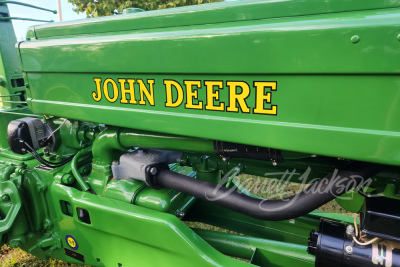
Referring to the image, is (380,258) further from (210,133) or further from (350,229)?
(210,133)

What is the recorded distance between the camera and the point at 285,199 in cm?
137

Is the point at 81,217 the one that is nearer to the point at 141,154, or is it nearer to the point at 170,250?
the point at 141,154

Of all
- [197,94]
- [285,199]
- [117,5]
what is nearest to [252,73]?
[197,94]

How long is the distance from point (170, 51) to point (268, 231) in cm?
139

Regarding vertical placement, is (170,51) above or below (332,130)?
above

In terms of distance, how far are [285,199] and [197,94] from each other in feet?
2.05

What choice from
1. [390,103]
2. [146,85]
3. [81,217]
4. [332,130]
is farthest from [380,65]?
[81,217]

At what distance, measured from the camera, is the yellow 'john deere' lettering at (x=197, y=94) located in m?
1.13

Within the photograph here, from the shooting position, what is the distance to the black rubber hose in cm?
118

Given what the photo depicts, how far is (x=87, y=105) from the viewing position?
1.58 meters

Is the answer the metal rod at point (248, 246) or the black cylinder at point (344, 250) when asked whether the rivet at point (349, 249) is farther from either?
the metal rod at point (248, 246)

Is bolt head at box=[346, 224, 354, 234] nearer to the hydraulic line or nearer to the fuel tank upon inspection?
the fuel tank

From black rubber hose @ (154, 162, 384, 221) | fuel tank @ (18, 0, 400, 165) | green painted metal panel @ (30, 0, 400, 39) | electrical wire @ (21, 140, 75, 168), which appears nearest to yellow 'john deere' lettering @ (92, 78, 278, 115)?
fuel tank @ (18, 0, 400, 165)

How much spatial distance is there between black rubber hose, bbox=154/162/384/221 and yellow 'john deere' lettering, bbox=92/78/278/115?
1.29ft
